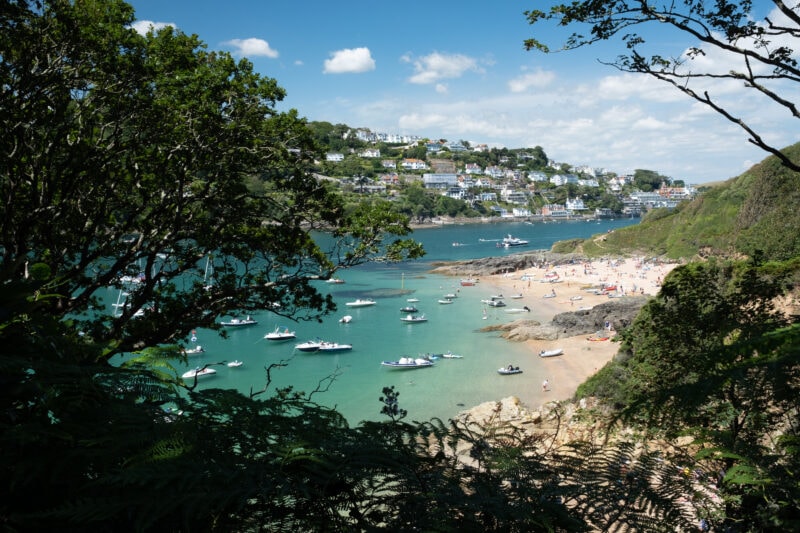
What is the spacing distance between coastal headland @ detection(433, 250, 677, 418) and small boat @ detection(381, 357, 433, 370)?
524cm

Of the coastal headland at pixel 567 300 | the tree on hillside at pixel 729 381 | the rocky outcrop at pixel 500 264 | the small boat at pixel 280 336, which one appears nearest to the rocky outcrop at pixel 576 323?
the coastal headland at pixel 567 300

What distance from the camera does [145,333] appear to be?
24.2 ft

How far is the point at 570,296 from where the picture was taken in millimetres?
45344

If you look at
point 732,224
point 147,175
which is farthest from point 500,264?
point 147,175

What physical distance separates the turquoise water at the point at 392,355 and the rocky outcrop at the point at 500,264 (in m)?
5.71

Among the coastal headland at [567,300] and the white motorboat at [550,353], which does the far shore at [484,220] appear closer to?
the coastal headland at [567,300]

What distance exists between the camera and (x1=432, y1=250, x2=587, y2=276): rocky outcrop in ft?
192

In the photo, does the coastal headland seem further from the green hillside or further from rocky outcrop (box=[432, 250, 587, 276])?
the green hillside

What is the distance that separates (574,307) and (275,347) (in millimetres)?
23518

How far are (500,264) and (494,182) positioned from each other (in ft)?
341

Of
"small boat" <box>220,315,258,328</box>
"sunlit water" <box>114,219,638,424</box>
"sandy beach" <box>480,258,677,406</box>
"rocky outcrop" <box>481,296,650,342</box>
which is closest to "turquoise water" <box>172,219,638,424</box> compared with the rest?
"sunlit water" <box>114,219,638,424</box>

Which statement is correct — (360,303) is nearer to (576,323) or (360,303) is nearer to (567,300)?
(576,323)

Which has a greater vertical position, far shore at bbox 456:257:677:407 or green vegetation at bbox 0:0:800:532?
green vegetation at bbox 0:0:800:532

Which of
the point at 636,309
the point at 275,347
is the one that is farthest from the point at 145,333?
the point at 636,309
